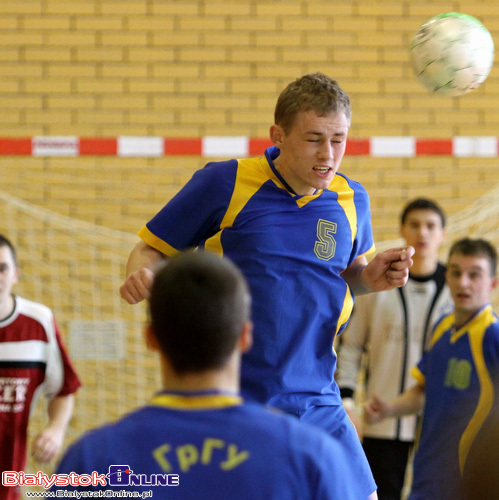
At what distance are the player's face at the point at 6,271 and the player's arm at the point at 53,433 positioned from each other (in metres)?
0.64

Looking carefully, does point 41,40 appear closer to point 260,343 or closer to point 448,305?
point 448,305

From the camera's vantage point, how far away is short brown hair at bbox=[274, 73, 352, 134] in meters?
2.76

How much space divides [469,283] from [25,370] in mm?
2442

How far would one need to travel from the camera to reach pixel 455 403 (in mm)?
4168

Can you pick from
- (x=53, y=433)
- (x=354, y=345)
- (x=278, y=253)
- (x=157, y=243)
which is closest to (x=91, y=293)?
(x=354, y=345)

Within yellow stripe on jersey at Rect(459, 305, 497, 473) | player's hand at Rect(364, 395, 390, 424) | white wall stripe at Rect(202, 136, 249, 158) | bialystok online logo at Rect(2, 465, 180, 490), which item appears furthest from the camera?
white wall stripe at Rect(202, 136, 249, 158)

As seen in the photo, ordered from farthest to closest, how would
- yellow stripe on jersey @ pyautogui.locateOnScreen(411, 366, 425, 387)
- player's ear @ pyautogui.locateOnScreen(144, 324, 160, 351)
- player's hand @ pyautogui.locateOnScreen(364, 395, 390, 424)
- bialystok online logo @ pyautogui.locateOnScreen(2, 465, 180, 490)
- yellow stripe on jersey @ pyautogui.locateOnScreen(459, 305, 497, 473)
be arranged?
yellow stripe on jersey @ pyautogui.locateOnScreen(411, 366, 425, 387) → player's hand @ pyautogui.locateOnScreen(364, 395, 390, 424) → yellow stripe on jersey @ pyautogui.locateOnScreen(459, 305, 497, 473) → player's ear @ pyautogui.locateOnScreen(144, 324, 160, 351) → bialystok online logo @ pyautogui.locateOnScreen(2, 465, 180, 490)

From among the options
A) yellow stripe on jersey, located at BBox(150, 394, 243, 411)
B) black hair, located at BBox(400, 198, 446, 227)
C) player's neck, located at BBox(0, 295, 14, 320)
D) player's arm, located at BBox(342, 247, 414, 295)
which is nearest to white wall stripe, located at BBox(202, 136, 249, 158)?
black hair, located at BBox(400, 198, 446, 227)

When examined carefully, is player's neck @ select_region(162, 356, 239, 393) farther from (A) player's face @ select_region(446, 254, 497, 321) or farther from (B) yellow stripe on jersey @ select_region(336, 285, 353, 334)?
(A) player's face @ select_region(446, 254, 497, 321)

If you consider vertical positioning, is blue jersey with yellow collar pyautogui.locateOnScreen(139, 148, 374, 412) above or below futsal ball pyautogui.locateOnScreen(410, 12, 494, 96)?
below

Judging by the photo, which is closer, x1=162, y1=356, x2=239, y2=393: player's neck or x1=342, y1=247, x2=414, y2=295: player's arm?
x1=162, y1=356, x2=239, y2=393: player's neck

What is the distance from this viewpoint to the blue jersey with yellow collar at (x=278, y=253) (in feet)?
8.77

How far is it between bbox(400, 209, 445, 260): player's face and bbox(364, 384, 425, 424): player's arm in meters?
0.88

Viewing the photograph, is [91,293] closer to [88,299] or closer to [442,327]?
[88,299]
